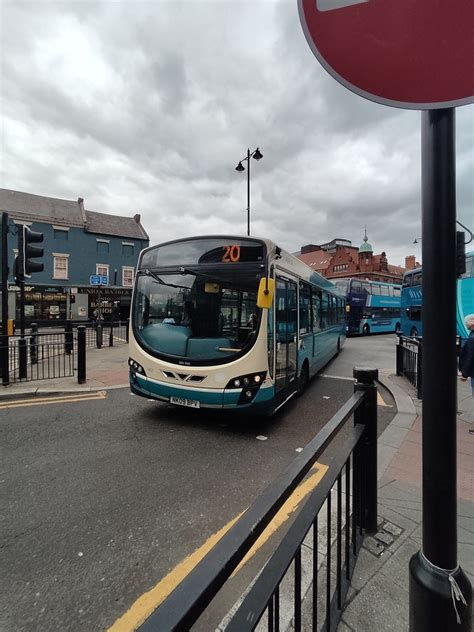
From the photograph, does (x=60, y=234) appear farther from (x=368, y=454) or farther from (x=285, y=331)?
(x=368, y=454)

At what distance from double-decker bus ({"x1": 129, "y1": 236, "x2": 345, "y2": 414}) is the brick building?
58467 millimetres

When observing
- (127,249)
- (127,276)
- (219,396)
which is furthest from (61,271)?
(219,396)

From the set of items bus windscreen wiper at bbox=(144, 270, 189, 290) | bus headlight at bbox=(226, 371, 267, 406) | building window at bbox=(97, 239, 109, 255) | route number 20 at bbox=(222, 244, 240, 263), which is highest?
building window at bbox=(97, 239, 109, 255)

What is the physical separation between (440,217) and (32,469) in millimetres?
4530

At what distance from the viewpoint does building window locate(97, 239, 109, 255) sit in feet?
116

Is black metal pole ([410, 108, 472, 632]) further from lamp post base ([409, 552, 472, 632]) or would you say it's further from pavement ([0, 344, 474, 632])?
pavement ([0, 344, 474, 632])

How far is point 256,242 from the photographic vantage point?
485cm

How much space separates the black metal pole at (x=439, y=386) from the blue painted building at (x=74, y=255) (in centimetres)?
2865

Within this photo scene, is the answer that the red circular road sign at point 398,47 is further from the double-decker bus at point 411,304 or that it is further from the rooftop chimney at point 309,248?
the rooftop chimney at point 309,248

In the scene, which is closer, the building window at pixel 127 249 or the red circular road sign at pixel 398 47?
the red circular road sign at pixel 398 47

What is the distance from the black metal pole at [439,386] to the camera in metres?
1.28

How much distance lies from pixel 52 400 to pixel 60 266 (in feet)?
102

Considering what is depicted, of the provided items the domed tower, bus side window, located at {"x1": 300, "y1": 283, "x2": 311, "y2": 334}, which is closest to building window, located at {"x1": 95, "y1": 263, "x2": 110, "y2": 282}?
bus side window, located at {"x1": 300, "y1": 283, "x2": 311, "y2": 334}

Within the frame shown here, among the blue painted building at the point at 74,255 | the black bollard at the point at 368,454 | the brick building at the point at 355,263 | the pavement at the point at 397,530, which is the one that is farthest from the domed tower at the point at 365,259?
the black bollard at the point at 368,454
